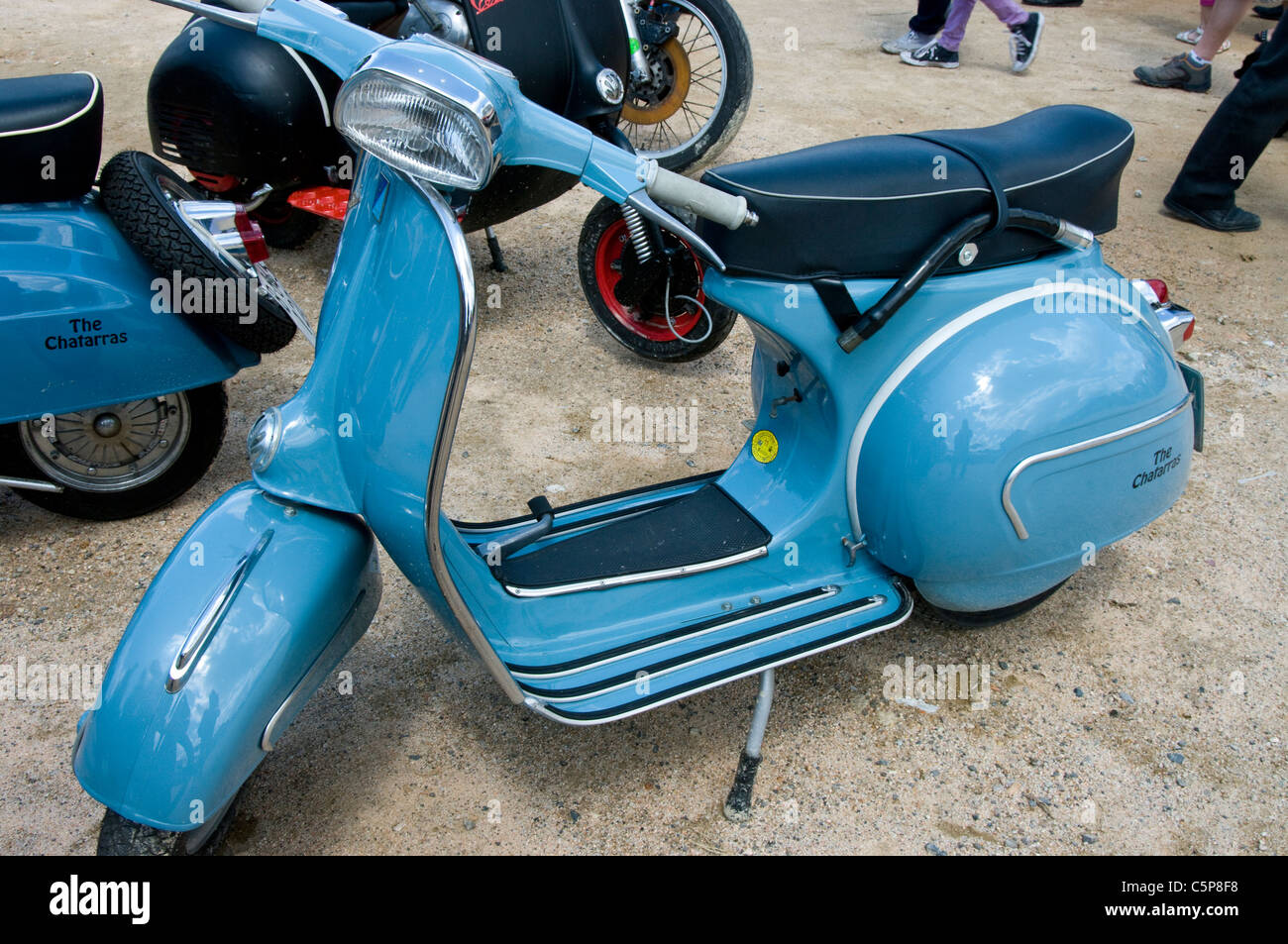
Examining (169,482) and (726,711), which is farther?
(169,482)

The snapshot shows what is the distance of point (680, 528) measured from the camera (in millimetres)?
2025

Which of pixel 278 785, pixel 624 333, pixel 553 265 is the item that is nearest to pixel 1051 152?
pixel 624 333

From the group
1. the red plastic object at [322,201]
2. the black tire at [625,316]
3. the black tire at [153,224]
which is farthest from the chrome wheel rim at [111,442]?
the black tire at [625,316]

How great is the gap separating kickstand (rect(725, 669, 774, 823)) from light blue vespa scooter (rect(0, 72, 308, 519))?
144 centimetres

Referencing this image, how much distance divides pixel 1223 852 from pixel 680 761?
1029 millimetres

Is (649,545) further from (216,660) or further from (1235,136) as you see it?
(1235,136)

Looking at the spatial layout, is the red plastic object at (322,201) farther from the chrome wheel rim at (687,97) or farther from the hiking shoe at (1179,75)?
the hiking shoe at (1179,75)

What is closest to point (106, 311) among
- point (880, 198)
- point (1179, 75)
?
point (880, 198)

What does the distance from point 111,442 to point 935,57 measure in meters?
5.16

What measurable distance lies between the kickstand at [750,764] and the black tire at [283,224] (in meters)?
2.91

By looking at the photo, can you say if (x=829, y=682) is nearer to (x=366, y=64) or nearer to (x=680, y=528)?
(x=680, y=528)

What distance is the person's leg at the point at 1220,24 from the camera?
15.9 ft

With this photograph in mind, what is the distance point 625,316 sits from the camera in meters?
3.19
